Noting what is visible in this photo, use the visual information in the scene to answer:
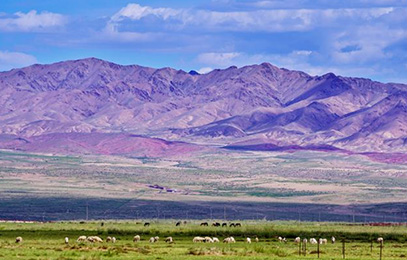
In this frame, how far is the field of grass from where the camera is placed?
148ft

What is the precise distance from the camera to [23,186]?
14962cm

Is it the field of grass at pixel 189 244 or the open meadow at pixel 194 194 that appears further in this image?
the open meadow at pixel 194 194

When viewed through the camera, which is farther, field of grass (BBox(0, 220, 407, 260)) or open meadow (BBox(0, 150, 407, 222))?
open meadow (BBox(0, 150, 407, 222))

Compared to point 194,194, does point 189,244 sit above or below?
below

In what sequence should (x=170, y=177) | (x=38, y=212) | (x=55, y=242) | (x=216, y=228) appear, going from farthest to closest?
(x=170, y=177) < (x=38, y=212) < (x=216, y=228) < (x=55, y=242)

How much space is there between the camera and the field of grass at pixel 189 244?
45.2 metres

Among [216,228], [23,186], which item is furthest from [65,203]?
[216,228]

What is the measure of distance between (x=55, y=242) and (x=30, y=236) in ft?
27.3

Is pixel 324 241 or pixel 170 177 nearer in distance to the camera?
pixel 324 241

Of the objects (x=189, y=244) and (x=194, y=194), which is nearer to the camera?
(x=189, y=244)

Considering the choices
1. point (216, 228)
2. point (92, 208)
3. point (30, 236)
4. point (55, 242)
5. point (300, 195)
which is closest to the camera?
point (55, 242)

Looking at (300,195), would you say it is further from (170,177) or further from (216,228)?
(216,228)

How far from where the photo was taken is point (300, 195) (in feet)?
470

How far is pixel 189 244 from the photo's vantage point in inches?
2249
